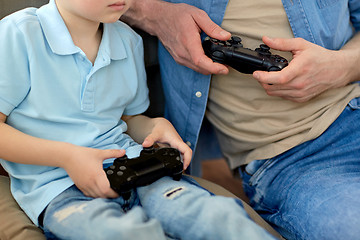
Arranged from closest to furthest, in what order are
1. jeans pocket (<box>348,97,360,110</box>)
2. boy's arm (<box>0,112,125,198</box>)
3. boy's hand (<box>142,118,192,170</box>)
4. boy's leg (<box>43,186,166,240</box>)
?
boy's leg (<box>43,186,166,240</box>), boy's arm (<box>0,112,125,198</box>), boy's hand (<box>142,118,192,170</box>), jeans pocket (<box>348,97,360,110</box>)

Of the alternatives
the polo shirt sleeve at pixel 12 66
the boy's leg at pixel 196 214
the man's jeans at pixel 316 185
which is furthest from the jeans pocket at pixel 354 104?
the polo shirt sleeve at pixel 12 66

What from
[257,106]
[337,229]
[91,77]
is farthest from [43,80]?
[337,229]

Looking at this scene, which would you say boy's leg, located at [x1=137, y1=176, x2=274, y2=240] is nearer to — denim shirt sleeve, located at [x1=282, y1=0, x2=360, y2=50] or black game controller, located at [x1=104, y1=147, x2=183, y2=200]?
black game controller, located at [x1=104, y1=147, x2=183, y2=200]

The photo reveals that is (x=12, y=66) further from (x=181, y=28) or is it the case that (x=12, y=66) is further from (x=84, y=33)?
(x=181, y=28)

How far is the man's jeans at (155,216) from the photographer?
21.1 inches

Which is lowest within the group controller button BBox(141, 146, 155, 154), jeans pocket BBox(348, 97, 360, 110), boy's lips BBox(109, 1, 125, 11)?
controller button BBox(141, 146, 155, 154)

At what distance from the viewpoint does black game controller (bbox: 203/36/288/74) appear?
0.75m

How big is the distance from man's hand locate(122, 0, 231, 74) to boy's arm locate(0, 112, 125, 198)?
0.29 metres

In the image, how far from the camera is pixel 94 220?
556 mm

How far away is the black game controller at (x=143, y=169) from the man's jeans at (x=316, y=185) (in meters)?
0.25

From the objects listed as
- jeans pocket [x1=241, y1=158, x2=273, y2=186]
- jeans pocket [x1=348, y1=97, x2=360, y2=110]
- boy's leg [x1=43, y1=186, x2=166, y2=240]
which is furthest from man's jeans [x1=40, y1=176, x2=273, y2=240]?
jeans pocket [x1=348, y1=97, x2=360, y2=110]

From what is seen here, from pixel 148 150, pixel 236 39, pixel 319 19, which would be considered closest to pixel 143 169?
pixel 148 150

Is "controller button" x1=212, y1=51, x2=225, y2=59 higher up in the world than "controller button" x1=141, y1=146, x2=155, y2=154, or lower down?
higher up

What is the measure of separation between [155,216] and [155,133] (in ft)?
0.64
